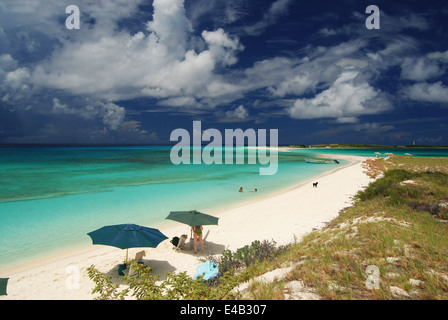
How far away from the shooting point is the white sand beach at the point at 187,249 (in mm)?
8078

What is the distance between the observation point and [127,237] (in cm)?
855

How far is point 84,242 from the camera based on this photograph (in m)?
12.6

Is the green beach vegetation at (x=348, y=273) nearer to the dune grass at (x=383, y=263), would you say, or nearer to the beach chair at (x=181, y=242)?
the dune grass at (x=383, y=263)

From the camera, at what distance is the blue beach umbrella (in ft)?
27.4

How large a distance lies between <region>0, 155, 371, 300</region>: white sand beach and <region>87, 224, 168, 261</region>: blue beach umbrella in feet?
4.78

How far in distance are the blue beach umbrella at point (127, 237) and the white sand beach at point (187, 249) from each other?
4.78 feet

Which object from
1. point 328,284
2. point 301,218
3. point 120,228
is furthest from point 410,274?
point 301,218

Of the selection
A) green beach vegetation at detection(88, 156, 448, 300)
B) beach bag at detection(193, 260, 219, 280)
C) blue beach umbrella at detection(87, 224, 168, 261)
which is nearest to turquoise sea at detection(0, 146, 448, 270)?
blue beach umbrella at detection(87, 224, 168, 261)

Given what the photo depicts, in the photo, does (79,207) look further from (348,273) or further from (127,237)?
(348,273)

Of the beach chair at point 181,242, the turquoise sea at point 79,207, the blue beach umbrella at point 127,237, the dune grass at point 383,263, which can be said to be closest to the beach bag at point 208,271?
the blue beach umbrella at point 127,237

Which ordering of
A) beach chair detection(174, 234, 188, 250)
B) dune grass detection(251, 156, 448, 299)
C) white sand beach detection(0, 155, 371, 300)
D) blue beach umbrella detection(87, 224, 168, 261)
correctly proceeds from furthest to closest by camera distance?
beach chair detection(174, 234, 188, 250)
blue beach umbrella detection(87, 224, 168, 261)
white sand beach detection(0, 155, 371, 300)
dune grass detection(251, 156, 448, 299)

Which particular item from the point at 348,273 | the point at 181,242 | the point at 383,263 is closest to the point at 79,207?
the point at 181,242

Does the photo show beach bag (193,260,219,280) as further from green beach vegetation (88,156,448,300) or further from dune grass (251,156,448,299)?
dune grass (251,156,448,299)
